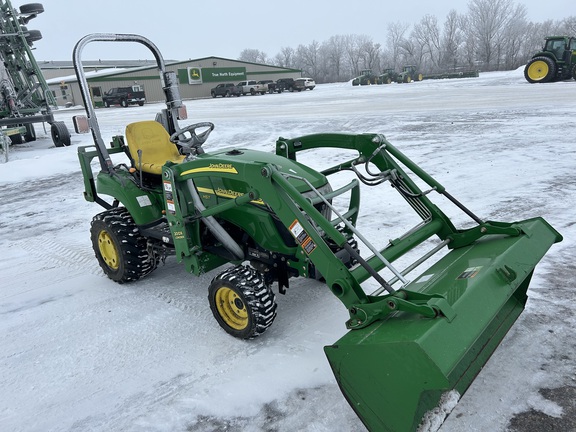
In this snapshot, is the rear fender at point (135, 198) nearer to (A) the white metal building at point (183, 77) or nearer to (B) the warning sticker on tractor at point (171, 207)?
(B) the warning sticker on tractor at point (171, 207)

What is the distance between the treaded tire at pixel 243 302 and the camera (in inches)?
121

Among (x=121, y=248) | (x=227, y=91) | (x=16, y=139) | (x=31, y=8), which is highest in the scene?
(x=31, y=8)

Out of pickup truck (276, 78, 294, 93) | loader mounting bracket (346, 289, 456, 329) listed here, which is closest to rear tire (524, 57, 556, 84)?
pickup truck (276, 78, 294, 93)

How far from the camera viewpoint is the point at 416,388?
6.66ft

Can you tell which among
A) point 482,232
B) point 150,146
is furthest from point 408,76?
point 482,232

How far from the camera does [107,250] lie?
4.43 m

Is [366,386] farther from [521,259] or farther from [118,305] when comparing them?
[118,305]

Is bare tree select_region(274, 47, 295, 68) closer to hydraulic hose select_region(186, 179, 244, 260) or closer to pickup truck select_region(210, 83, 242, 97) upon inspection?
pickup truck select_region(210, 83, 242, 97)

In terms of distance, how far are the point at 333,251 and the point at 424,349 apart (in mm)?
1347

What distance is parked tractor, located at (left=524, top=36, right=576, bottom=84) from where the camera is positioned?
21.8m

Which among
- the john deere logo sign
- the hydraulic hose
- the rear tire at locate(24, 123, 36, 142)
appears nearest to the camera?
the hydraulic hose

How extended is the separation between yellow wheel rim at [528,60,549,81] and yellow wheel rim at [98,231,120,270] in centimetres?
2443

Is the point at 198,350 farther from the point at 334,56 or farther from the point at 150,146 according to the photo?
the point at 334,56

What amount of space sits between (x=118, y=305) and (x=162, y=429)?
1638 millimetres
